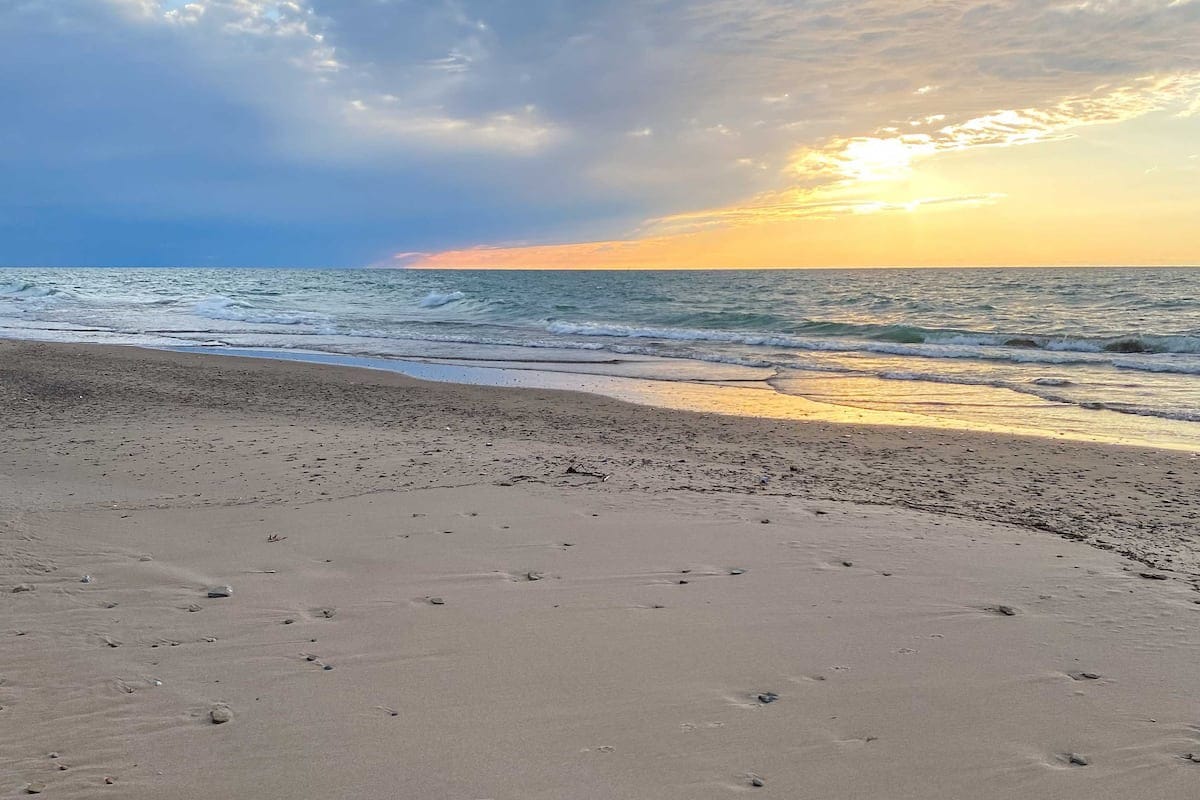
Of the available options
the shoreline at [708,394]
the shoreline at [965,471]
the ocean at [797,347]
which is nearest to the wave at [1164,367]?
the ocean at [797,347]

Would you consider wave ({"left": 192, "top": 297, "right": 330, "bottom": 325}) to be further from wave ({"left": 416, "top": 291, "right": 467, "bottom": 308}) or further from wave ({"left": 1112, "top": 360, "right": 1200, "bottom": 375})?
wave ({"left": 1112, "top": 360, "right": 1200, "bottom": 375})

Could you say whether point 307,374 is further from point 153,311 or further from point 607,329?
point 153,311

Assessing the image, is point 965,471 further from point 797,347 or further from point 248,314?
point 248,314

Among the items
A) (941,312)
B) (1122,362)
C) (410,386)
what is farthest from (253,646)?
(941,312)

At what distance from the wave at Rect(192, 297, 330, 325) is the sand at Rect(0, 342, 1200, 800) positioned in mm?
28666

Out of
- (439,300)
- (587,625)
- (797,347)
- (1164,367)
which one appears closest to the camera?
(587,625)

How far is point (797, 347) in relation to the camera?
2450 cm

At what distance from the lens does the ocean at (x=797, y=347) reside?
13094 millimetres

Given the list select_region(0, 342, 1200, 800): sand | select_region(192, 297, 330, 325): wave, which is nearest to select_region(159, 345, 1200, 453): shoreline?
select_region(0, 342, 1200, 800): sand

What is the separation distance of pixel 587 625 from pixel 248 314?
40.2 m

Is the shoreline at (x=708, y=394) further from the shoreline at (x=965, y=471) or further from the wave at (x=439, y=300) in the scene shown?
the wave at (x=439, y=300)

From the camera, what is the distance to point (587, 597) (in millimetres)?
4469

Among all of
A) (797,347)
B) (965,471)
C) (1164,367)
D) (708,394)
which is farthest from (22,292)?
(1164,367)

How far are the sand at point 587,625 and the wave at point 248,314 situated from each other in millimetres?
28666
